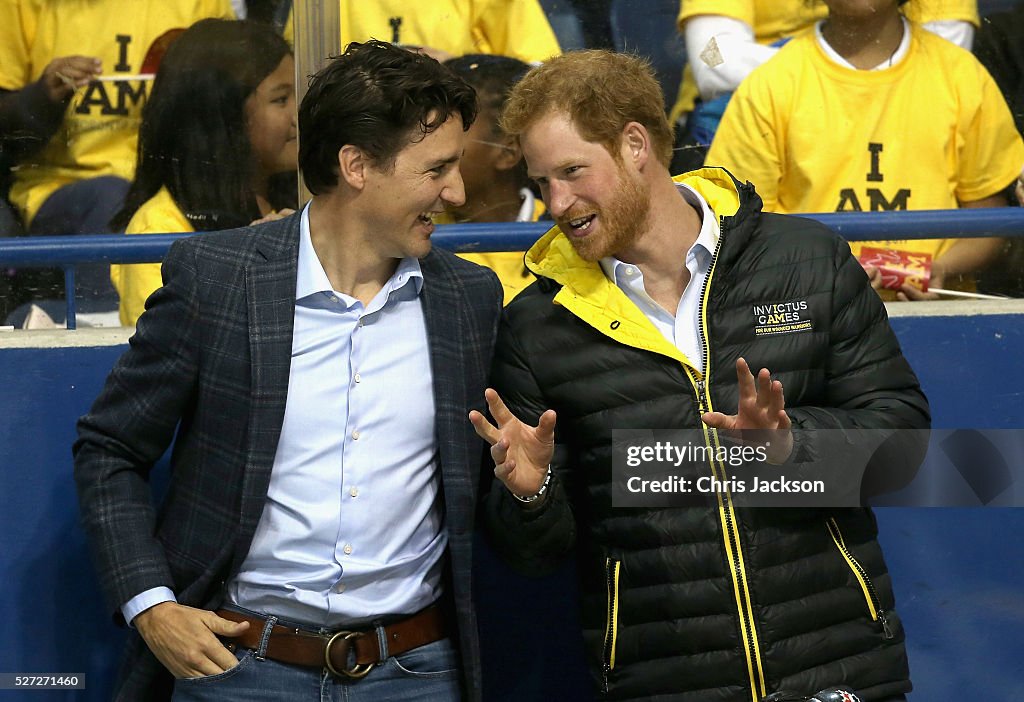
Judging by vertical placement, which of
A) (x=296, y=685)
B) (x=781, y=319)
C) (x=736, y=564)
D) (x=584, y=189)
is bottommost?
(x=296, y=685)

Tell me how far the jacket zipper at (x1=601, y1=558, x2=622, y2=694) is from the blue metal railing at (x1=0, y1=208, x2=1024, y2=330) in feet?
3.08

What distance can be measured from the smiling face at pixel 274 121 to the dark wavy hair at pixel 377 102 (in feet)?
2.69

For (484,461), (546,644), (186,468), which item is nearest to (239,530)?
(186,468)

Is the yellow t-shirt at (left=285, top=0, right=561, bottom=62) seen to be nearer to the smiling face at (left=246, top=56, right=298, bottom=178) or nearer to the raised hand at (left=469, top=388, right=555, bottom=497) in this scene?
the smiling face at (left=246, top=56, right=298, bottom=178)

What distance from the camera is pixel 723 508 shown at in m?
2.42

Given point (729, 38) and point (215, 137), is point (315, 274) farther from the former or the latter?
point (729, 38)

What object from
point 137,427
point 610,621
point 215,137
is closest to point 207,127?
point 215,137

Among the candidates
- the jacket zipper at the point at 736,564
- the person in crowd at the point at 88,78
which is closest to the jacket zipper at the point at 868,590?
the jacket zipper at the point at 736,564

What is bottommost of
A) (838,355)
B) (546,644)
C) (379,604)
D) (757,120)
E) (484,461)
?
(546,644)

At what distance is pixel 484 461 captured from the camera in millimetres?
2674

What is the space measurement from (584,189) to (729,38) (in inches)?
52.5

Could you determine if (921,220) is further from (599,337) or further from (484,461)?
(484,461)

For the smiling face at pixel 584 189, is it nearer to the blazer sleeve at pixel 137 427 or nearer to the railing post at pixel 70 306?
the blazer sleeve at pixel 137 427

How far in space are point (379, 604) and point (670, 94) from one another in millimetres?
1779
